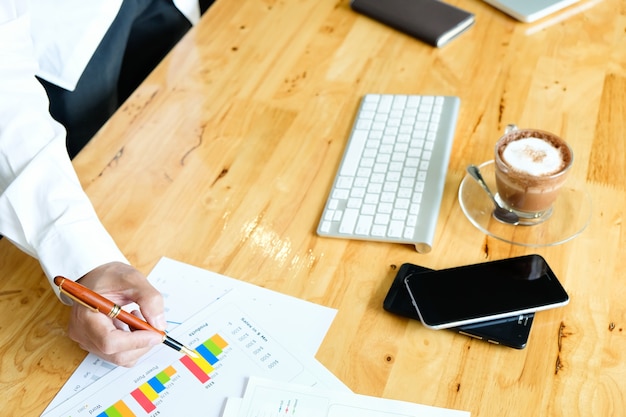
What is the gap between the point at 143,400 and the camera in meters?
0.83

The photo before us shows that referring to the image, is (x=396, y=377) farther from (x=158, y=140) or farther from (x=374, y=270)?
(x=158, y=140)

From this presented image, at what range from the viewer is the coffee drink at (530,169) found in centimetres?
92

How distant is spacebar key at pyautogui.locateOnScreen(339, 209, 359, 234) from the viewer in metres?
0.99

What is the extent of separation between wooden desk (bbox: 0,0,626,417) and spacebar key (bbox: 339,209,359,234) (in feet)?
0.06

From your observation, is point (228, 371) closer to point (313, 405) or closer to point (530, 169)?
point (313, 405)

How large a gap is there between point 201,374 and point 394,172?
44 cm

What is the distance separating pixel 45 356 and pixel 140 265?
0.18 metres

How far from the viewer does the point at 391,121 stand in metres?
1.15

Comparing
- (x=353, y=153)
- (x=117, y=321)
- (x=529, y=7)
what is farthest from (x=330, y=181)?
(x=529, y=7)

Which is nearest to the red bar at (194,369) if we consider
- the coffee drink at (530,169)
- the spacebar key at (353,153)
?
the spacebar key at (353,153)

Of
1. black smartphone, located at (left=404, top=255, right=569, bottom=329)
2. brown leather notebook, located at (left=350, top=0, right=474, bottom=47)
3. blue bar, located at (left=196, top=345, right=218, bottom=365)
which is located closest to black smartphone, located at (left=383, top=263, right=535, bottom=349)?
black smartphone, located at (left=404, top=255, right=569, bottom=329)

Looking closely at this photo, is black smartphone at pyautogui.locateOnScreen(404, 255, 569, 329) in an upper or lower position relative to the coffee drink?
lower

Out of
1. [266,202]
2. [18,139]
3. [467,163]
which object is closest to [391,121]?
[467,163]

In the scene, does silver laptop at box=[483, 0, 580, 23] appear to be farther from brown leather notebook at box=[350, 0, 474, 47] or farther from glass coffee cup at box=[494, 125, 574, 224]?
glass coffee cup at box=[494, 125, 574, 224]
